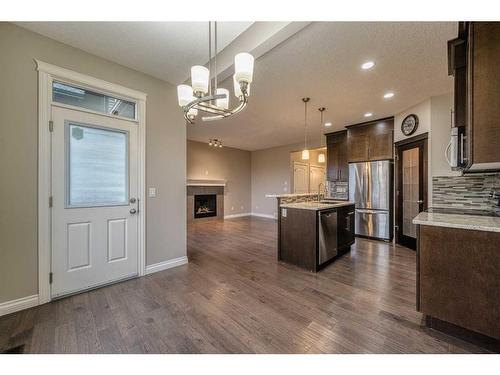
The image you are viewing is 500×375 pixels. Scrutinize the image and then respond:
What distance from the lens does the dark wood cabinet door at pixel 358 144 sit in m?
4.79

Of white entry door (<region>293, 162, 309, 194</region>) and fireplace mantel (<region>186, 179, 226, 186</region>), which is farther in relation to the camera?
white entry door (<region>293, 162, 309, 194</region>)

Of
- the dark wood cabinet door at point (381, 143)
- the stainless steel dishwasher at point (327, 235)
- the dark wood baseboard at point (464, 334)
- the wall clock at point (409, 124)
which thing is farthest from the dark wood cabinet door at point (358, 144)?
the dark wood baseboard at point (464, 334)

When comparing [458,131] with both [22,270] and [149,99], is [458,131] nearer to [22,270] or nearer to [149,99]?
[149,99]

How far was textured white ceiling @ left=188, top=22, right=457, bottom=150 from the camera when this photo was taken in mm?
1975

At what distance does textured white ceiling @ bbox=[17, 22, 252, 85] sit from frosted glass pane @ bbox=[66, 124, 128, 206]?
859 millimetres

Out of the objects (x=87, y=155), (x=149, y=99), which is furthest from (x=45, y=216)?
(x=149, y=99)

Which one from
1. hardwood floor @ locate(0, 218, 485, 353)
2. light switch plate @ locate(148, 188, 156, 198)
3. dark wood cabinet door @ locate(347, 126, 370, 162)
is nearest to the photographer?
hardwood floor @ locate(0, 218, 485, 353)

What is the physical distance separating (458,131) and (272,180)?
637 centimetres

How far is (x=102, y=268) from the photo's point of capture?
7.94ft

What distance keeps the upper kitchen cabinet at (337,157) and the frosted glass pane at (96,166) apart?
4706 millimetres

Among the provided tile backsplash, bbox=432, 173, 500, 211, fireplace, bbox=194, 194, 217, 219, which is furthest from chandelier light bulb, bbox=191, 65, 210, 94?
fireplace, bbox=194, 194, 217, 219

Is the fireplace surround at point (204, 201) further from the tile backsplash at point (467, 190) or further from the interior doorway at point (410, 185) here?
the tile backsplash at point (467, 190)

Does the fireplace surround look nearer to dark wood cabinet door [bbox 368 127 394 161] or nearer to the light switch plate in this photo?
the light switch plate

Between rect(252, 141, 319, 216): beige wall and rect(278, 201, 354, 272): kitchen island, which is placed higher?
rect(252, 141, 319, 216): beige wall
